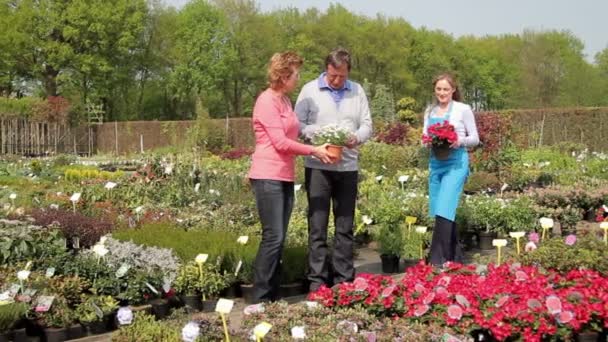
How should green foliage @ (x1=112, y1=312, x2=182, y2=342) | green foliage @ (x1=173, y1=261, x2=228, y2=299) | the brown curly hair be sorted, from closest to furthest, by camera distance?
green foliage @ (x1=112, y1=312, x2=182, y2=342) < green foliage @ (x1=173, y1=261, x2=228, y2=299) < the brown curly hair

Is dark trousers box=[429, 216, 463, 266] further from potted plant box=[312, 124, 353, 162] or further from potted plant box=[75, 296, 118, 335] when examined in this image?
potted plant box=[75, 296, 118, 335]

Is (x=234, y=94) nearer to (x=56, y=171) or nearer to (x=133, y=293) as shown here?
(x=56, y=171)

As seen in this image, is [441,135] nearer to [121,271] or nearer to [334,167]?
[334,167]

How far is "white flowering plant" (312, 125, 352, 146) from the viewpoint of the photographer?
4.87m

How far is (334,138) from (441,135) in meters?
1.27

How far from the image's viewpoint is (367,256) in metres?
7.62

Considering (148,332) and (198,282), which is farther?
(198,282)

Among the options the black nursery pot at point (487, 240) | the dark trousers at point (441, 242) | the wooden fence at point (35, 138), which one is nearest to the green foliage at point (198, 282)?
the dark trousers at point (441, 242)

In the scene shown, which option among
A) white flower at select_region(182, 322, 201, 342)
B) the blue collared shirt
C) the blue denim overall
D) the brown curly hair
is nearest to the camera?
white flower at select_region(182, 322, 201, 342)

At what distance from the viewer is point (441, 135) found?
19.0 ft

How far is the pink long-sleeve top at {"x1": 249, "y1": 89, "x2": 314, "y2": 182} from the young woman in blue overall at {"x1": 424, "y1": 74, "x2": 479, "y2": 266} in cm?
159

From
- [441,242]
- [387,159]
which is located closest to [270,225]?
[441,242]

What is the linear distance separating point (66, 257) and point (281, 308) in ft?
6.54

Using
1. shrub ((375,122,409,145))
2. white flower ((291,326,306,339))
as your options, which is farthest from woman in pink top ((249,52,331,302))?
shrub ((375,122,409,145))
